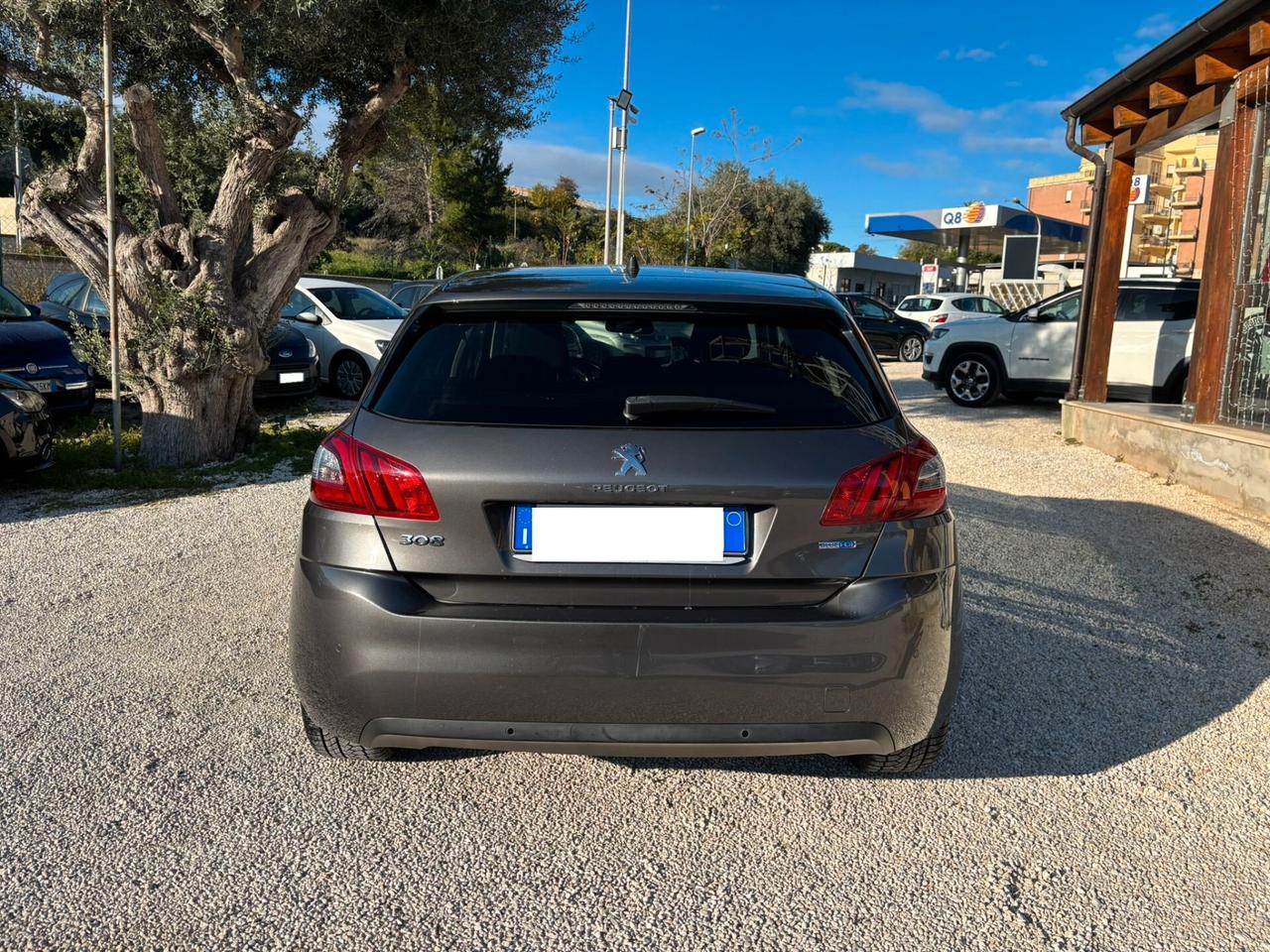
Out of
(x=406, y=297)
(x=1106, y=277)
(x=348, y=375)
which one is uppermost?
(x=1106, y=277)

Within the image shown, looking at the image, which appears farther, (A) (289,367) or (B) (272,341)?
(A) (289,367)

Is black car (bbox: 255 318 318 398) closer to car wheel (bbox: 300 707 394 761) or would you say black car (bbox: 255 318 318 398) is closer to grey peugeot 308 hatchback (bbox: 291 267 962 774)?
car wheel (bbox: 300 707 394 761)

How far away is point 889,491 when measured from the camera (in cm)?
250

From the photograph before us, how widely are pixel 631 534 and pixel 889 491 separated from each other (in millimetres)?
695

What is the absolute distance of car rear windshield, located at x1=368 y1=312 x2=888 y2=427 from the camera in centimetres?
256

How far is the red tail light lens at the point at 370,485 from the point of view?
2459 mm

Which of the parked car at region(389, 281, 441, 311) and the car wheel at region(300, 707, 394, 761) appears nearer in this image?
the car wheel at region(300, 707, 394, 761)

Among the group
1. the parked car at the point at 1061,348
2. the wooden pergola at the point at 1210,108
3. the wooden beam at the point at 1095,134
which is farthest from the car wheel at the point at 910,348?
the wooden pergola at the point at 1210,108

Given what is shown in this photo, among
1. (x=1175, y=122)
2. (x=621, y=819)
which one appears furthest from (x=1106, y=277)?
(x=621, y=819)

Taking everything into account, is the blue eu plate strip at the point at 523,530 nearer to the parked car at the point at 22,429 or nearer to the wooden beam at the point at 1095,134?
the parked car at the point at 22,429

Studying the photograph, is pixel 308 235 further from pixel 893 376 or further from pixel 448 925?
pixel 893 376

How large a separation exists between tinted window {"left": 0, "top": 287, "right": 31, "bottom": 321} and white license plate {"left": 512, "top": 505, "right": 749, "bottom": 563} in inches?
380

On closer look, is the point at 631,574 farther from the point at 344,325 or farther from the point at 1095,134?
the point at 344,325

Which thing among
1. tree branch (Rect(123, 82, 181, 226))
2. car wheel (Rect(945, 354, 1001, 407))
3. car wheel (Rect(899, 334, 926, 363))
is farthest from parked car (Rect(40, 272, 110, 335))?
car wheel (Rect(899, 334, 926, 363))
